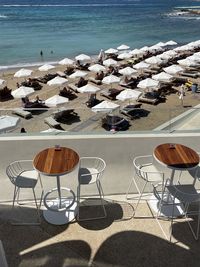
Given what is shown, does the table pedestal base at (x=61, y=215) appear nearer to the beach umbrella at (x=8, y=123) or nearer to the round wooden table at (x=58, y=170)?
the round wooden table at (x=58, y=170)

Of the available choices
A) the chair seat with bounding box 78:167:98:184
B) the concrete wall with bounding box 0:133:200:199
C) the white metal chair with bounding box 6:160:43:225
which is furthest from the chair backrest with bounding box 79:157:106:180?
the white metal chair with bounding box 6:160:43:225

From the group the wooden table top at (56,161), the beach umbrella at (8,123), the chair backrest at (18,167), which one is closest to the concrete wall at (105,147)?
the chair backrest at (18,167)

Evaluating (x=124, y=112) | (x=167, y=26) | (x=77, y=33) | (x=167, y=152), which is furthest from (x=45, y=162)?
(x=167, y=26)

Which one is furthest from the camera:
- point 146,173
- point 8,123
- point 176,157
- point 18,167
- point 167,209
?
point 8,123

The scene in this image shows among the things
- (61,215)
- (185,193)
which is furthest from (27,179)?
(185,193)

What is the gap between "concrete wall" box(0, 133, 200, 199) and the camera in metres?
6.14

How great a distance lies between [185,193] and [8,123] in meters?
3.88

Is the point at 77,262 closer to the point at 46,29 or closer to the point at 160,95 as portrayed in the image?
the point at 160,95

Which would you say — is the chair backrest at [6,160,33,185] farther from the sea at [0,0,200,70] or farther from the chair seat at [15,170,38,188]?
the sea at [0,0,200,70]

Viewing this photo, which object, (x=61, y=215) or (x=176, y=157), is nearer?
(x=176, y=157)

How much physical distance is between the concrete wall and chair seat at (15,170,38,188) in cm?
43

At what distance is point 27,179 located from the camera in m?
5.75

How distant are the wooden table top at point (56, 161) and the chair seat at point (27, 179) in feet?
1.78

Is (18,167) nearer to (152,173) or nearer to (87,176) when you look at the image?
(87,176)
